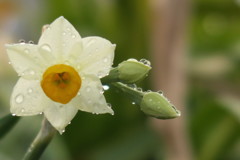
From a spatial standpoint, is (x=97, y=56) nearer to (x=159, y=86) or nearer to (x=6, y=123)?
(x=6, y=123)

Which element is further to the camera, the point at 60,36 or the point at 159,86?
the point at 159,86

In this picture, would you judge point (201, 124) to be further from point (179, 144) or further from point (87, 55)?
point (87, 55)

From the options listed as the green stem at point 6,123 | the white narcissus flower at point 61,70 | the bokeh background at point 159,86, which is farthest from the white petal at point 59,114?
the bokeh background at point 159,86

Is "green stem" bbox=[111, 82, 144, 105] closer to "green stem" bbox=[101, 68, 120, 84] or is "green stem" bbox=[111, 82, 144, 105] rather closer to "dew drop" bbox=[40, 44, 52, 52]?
"green stem" bbox=[101, 68, 120, 84]

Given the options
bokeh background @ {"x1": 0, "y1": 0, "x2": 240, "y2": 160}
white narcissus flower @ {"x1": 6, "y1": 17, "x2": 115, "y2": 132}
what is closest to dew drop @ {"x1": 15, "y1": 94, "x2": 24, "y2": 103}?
white narcissus flower @ {"x1": 6, "y1": 17, "x2": 115, "y2": 132}

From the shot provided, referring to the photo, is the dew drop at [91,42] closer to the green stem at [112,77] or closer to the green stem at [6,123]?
the green stem at [112,77]

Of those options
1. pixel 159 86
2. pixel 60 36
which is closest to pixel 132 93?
pixel 60 36

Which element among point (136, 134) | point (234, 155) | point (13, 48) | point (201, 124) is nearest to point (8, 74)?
point (136, 134)
